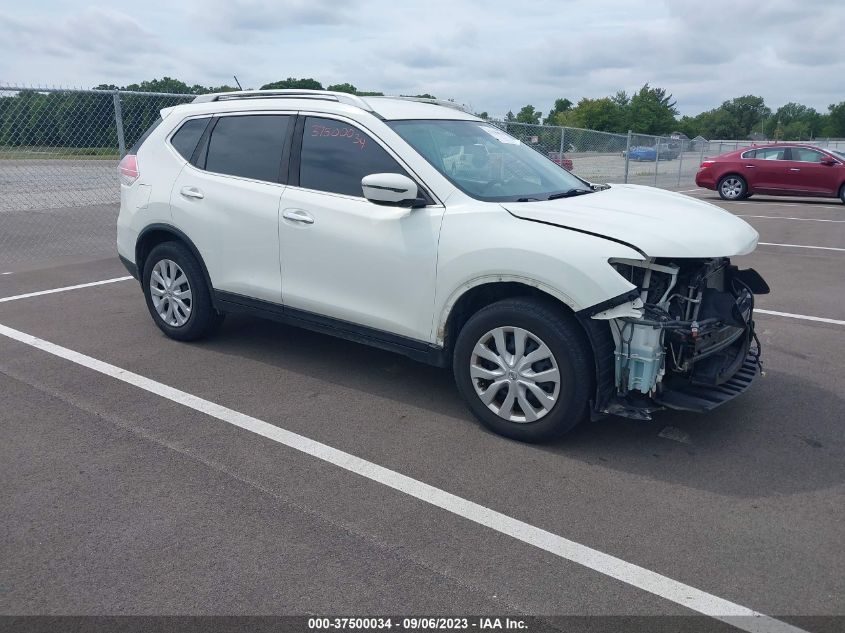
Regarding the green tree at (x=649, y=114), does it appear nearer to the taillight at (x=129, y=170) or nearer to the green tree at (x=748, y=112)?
the green tree at (x=748, y=112)

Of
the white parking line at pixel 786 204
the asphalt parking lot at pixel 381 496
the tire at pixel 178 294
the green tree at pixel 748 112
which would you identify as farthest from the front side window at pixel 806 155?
the green tree at pixel 748 112

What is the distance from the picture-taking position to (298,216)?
4836mm

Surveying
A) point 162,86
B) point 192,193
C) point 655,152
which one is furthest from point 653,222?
point 655,152

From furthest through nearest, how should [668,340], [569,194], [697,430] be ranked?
[569,194] → [697,430] → [668,340]

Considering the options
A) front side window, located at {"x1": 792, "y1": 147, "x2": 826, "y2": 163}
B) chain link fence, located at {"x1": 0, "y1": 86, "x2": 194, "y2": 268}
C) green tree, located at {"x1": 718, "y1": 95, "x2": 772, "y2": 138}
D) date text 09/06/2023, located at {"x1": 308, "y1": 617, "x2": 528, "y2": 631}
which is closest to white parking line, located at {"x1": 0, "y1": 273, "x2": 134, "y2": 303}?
chain link fence, located at {"x1": 0, "y1": 86, "x2": 194, "y2": 268}

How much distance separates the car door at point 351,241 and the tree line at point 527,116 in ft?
3.43

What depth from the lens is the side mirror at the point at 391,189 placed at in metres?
4.21

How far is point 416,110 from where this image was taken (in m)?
5.10

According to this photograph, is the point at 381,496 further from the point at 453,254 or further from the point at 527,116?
the point at 527,116

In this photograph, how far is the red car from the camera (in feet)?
59.4

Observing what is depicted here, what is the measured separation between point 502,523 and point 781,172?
58.7 feet

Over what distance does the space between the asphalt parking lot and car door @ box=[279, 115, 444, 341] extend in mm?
599

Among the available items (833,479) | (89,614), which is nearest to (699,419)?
(833,479)

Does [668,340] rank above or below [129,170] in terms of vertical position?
below
